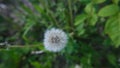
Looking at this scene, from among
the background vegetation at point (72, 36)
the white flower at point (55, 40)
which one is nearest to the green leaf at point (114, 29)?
the background vegetation at point (72, 36)

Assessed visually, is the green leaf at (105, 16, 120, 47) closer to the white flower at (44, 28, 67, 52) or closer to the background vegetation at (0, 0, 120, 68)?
the background vegetation at (0, 0, 120, 68)

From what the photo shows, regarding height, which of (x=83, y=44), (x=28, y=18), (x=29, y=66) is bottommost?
(x=29, y=66)

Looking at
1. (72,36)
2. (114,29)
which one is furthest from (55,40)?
(114,29)

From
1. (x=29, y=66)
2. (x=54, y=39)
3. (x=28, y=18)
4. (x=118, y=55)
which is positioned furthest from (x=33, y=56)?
(x=118, y=55)

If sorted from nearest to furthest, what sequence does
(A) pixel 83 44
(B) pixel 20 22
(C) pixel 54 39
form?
(C) pixel 54 39
(A) pixel 83 44
(B) pixel 20 22

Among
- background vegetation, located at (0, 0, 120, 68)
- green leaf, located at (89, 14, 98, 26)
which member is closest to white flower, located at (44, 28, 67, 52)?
background vegetation, located at (0, 0, 120, 68)

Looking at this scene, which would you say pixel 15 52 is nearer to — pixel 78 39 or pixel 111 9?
pixel 78 39

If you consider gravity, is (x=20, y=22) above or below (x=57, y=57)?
above

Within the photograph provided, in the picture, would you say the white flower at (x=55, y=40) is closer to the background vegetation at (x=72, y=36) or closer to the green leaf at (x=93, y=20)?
the background vegetation at (x=72, y=36)
